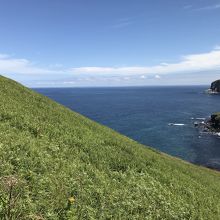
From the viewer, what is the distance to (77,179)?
57.2 feet

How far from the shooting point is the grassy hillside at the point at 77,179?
44.6 feet

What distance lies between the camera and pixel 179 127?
11806cm

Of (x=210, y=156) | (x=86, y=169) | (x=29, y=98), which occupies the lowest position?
(x=210, y=156)

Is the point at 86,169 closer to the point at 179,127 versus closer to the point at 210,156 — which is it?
the point at 210,156

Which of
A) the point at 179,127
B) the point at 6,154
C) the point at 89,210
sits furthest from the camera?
the point at 179,127

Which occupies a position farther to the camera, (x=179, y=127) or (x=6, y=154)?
(x=179, y=127)

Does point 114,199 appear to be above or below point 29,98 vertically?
below

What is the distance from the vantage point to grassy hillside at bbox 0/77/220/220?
1360 cm

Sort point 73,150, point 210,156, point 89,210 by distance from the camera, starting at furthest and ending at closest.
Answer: point 210,156 < point 73,150 < point 89,210

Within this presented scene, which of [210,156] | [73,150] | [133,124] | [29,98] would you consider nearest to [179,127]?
[133,124]

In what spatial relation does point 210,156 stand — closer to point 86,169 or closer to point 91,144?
point 91,144

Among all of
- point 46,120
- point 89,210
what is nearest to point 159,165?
point 46,120

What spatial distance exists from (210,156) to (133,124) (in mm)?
52757

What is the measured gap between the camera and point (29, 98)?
34469 millimetres
